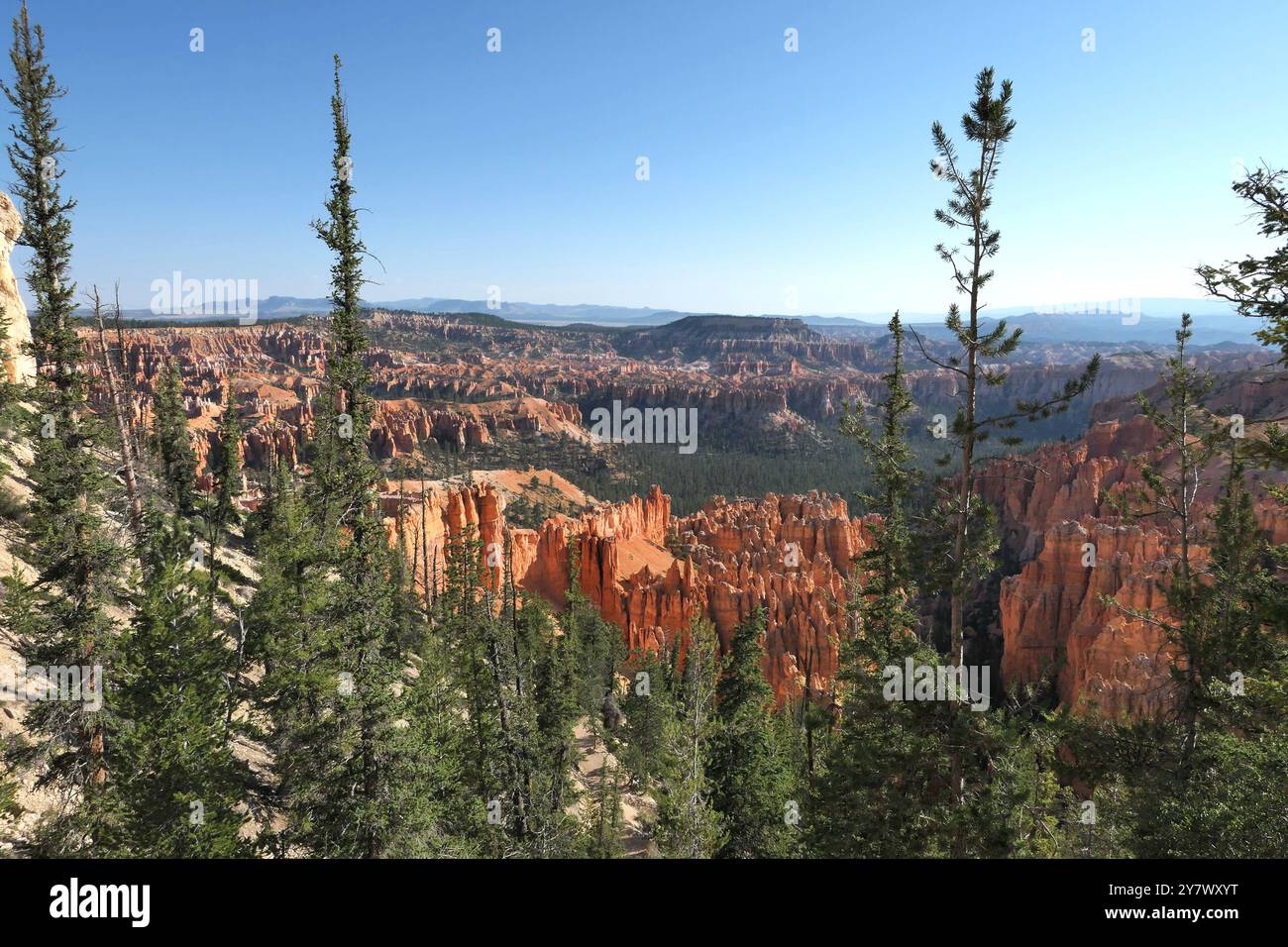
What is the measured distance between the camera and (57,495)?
15.0 m

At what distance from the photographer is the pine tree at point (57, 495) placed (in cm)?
1453

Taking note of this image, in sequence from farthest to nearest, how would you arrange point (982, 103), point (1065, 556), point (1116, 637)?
point (1065, 556) → point (1116, 637) → point (982, 103)

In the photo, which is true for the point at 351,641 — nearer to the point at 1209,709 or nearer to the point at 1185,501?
the point at 1209,709

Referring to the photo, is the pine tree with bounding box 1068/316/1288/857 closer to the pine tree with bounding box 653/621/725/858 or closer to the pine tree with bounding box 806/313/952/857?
the pine tree with bounding box 806/313/952/857

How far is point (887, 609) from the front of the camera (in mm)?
15398

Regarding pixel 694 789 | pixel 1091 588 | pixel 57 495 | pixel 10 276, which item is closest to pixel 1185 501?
pixel 694 789

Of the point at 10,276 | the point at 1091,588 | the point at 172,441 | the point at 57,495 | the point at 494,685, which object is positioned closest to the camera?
the point at 57,495

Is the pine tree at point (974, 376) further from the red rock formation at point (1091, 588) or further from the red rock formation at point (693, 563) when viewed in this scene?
the red rock formation at point (693, 563)

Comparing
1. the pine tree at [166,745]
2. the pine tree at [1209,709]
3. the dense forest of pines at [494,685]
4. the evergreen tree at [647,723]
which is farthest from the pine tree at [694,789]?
the pine tree at [166,745]

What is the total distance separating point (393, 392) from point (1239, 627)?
199374mm

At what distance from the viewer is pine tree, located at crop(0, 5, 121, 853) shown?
47.7 ft

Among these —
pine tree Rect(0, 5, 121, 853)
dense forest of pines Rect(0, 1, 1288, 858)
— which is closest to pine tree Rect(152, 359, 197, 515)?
dense forest of pines Rect(0, 1, 1288, 858)
